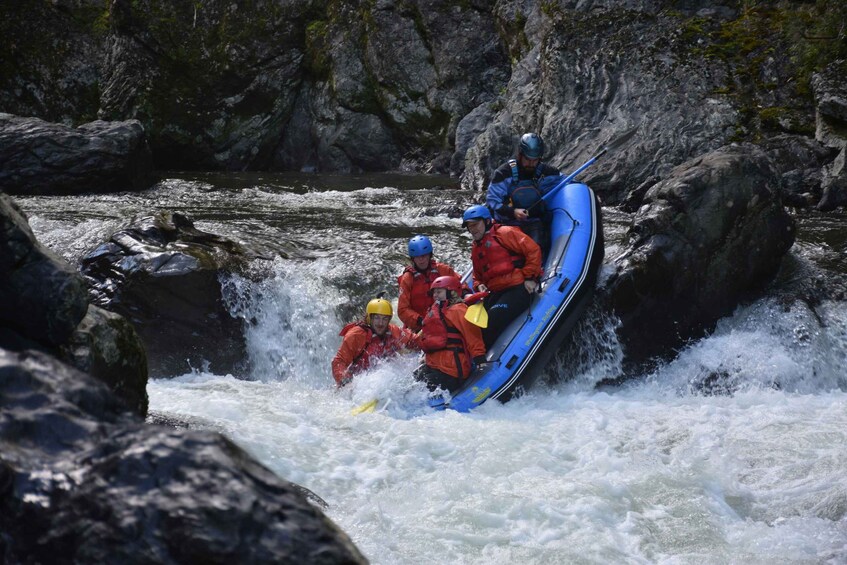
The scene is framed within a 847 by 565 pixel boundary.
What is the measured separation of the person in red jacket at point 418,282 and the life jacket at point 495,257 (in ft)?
1.08

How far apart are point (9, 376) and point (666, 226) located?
23.4ft

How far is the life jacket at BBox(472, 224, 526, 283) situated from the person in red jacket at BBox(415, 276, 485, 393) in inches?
24.7

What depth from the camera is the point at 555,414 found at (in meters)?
7.13

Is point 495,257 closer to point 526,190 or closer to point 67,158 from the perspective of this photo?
point 526,190

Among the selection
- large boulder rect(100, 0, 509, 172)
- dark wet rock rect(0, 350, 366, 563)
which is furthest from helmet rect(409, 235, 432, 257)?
large boulder rect(100, 0, 509, 172)

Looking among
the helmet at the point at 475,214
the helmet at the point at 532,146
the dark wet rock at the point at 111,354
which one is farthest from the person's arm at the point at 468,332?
the dark wet rock at the point at 111,354

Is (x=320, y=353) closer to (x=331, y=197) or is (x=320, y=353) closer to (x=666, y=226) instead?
(x=666, y=226)

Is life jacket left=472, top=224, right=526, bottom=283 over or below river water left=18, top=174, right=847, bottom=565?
over

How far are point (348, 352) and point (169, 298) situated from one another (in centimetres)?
197

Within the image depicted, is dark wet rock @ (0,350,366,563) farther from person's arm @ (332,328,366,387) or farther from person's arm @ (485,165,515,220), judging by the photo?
person's arm @ (485,165,515,220)

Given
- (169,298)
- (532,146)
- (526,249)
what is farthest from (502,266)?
(169,298)

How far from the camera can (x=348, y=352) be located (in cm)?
759

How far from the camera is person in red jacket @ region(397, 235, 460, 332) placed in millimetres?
7910

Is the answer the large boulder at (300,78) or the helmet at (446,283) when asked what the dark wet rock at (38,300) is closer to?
the helmet at (446,283)
